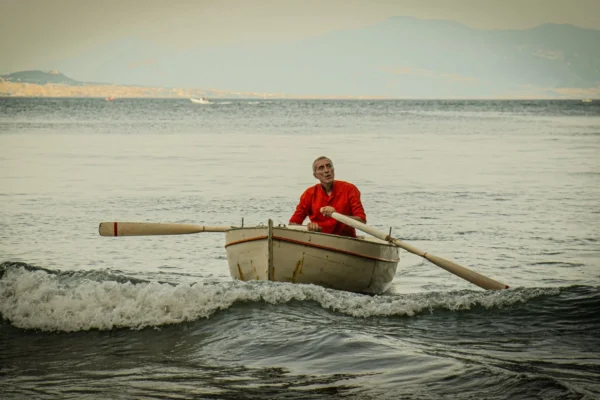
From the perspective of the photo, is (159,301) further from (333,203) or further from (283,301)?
(333,203)

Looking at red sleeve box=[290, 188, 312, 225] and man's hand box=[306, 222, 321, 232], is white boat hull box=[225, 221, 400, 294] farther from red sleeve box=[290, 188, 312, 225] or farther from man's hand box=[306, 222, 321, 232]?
red sleeve box=[290, 188, 312, 225]

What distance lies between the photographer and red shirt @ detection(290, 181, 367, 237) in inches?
466

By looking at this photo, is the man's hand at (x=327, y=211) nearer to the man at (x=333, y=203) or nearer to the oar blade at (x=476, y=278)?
the man at (x=333, y=203)

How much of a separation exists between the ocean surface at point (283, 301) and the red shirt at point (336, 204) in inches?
43.7

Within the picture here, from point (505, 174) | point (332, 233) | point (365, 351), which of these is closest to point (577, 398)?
point (365, 351)

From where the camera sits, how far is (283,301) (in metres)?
10.9

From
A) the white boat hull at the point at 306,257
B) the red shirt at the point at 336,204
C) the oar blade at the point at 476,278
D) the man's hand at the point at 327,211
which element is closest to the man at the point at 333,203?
the red shirt at the point at 336,204

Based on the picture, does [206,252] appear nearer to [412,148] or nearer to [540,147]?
[412,148]

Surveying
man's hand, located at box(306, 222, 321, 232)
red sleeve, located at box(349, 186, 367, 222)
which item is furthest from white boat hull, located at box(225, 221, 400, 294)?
red sleeve, located at box(349, 186, 367, 222)

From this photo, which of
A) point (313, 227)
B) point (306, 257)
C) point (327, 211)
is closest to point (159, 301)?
point (306, 257)

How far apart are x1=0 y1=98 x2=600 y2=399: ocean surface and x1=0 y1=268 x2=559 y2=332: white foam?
0.08 feet

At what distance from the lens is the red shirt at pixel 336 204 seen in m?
11.8

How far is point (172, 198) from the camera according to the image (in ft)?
73.6

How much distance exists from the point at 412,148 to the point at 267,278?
32551 millimetres
